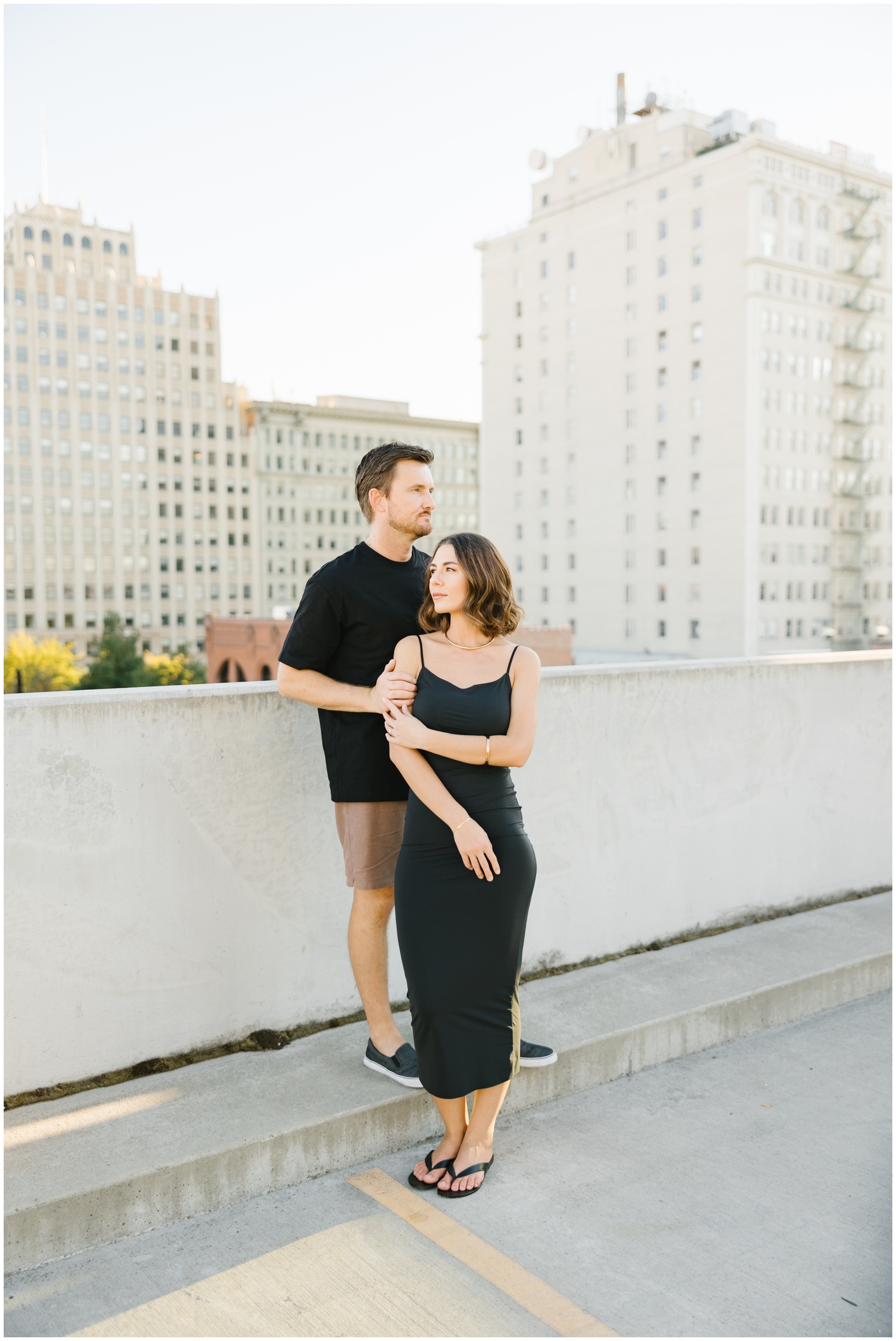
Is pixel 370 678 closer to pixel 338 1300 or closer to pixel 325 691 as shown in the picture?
pixel 325 691

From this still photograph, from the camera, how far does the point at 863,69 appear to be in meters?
4.54

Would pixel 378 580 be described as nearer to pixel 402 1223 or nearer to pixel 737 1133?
pixel 402 1223

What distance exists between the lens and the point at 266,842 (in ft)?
12.0

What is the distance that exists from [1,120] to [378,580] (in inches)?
59.4

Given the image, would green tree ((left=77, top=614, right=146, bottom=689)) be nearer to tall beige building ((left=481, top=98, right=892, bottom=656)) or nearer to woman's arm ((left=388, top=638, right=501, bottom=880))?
tall beige building ((left=481, top=98, right=892, bottom=656))

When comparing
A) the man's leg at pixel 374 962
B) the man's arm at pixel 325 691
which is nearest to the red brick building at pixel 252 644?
the man's leg at pixel 374 962

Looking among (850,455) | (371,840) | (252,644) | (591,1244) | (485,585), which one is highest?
(850,455)

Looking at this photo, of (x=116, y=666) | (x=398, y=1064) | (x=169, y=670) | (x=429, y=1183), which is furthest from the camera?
(x=169, y=670)

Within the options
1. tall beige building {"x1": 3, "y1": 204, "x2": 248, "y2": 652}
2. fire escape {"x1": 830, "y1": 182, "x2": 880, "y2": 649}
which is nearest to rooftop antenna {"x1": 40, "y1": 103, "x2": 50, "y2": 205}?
tall beige building {"x1": 3, "y1": 204, "x2": 248, "y2": 652}

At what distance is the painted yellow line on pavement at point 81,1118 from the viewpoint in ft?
9.70

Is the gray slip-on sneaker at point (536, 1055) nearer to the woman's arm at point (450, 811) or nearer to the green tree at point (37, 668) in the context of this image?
the woman's arm at point (450, 811)

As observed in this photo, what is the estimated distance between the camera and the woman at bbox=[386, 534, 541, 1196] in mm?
2969

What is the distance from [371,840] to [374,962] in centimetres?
40

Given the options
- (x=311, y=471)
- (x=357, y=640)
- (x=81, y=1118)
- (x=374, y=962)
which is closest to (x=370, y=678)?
(x=357, y=640)
